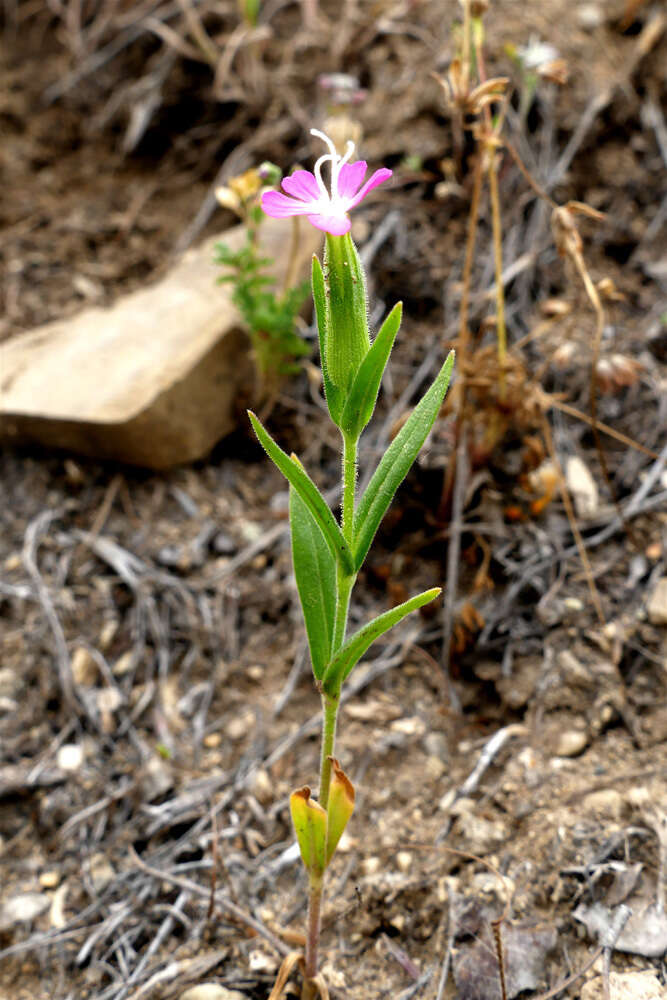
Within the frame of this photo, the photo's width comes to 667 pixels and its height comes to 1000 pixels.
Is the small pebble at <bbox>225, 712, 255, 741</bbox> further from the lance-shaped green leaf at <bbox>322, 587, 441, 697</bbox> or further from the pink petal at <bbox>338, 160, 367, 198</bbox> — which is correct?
the pink petal at <bbox>338, 160, 367, 198</bbox>

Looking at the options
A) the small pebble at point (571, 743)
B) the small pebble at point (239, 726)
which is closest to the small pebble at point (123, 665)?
the small pebble at point (239, 726)

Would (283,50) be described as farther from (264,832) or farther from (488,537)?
(264,832)

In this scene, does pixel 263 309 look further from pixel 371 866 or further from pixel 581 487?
pixel 371 866

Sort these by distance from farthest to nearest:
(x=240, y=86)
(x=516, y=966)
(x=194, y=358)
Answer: (x=240, y=86) < (x=194, y=358) < (x=516, y=966)

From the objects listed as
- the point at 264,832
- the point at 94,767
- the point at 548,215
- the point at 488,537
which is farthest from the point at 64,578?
the point at 548,215

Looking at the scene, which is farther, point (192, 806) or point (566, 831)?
point (192, 806)

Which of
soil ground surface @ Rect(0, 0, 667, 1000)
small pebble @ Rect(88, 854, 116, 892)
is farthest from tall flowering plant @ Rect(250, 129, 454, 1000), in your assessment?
small pebble @ Rect(88, 854, 116, 892)

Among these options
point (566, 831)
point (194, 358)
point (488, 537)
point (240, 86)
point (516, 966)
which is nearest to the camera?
point (516, 966)

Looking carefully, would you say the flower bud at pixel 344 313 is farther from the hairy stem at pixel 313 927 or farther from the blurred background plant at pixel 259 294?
the blurred background plant at pixel 259 294
